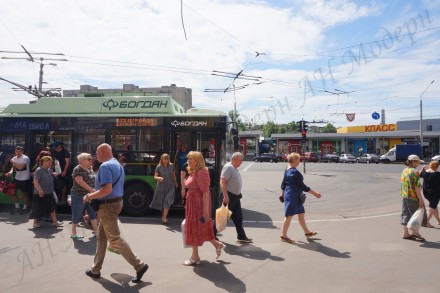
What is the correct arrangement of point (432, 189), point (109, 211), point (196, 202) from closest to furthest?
point (109, 211) < point (196, 202) < point (432, 189)

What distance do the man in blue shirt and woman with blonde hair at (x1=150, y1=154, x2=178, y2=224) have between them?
147 inches

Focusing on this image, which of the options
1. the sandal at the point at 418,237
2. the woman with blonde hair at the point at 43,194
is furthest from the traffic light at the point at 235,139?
the sandal at the point at 418,237

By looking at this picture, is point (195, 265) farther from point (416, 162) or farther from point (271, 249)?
point (416, 162)

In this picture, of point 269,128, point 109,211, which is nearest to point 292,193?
point 109,211

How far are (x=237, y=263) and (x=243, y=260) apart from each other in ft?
0.62

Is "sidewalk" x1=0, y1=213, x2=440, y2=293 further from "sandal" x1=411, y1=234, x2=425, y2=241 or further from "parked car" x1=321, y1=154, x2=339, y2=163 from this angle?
"parked car" x1=321, y1=154, x2=339, y2=163

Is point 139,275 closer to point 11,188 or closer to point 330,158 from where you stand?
point 11,188

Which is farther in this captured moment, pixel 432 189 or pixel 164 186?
pixel 164 186

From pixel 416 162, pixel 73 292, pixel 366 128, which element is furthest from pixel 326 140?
pixel 73 292

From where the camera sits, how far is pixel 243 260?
5867mm

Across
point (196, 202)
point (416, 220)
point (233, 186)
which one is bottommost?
point (416, 220)

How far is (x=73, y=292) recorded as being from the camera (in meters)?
4.53

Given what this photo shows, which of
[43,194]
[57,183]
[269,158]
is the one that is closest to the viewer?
[43,194]

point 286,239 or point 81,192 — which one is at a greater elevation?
point 81,192
